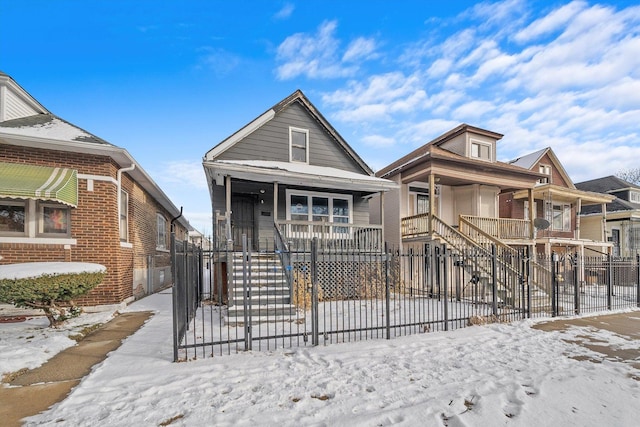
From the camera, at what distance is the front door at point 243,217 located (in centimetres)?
1294

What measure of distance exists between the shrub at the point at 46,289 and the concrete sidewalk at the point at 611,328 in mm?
9842

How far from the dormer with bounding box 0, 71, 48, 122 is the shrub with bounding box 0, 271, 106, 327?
18.9 ft

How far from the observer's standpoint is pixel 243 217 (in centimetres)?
1308

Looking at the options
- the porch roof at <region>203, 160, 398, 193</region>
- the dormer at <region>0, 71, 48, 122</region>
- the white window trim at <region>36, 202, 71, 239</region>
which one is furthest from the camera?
the porch roof at <region>203, 160, 398, 193</region>

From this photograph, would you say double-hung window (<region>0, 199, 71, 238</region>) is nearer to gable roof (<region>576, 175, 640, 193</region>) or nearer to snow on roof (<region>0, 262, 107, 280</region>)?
snow on roof (<region>0, 262, 107, 280</region>)

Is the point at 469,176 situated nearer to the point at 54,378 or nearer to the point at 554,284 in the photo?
the point at 554,284

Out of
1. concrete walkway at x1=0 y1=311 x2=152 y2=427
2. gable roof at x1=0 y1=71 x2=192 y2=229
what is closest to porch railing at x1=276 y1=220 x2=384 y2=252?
gable roof at x1=0 y1=71 x2=192 y2=229

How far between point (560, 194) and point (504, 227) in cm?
650

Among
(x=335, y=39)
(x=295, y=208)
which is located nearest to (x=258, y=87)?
(x=335, y=39)

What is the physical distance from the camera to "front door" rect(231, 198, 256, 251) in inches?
509

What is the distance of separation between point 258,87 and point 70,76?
26.4ft

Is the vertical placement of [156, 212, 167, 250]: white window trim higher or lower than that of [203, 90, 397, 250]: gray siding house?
lower

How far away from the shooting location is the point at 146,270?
12312 mm

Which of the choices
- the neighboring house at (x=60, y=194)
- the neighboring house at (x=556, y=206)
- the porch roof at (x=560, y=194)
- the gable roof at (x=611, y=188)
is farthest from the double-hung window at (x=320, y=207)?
the gable roof at (x=611, y=188)
